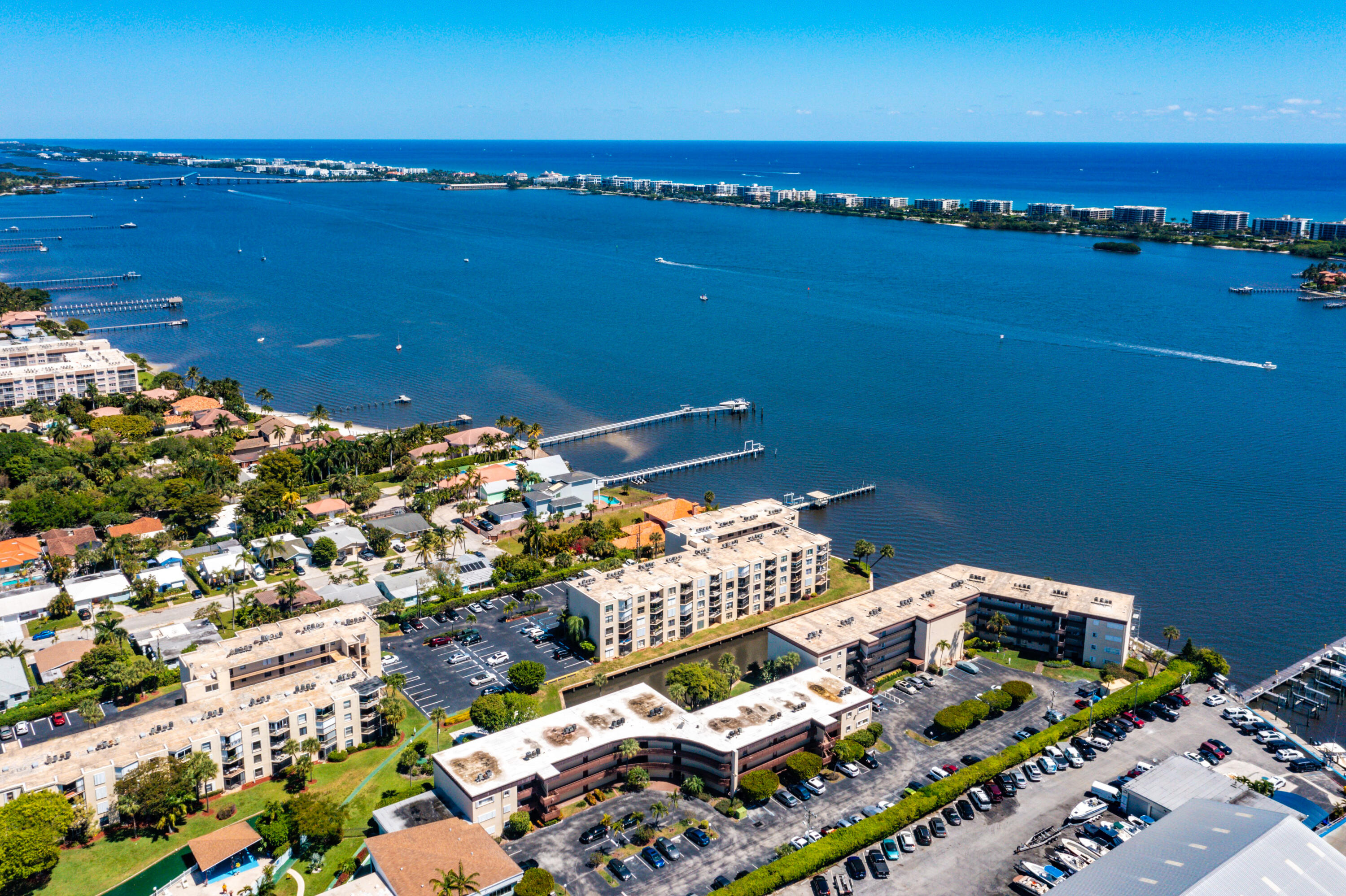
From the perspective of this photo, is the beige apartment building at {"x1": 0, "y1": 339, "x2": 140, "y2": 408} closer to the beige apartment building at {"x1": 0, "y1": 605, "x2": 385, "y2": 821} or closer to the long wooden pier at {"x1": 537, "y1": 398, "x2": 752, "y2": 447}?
the long wooden pier at {"x1": 537, "y1": 398, "x2": 752, "y2": 447}

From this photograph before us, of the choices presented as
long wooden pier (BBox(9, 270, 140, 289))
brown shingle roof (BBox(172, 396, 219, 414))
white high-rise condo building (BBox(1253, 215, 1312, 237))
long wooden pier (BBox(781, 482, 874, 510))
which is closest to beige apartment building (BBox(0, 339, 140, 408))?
brown shingle roof (BBox(172, 396, 219, 414))

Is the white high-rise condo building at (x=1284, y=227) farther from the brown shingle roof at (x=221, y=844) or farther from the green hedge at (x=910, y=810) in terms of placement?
the brown shingle roof at (x=221, y=844)

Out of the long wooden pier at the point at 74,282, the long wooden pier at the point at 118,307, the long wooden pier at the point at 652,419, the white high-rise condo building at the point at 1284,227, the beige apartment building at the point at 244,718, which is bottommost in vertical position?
the beige apartment building at the point at 244,718

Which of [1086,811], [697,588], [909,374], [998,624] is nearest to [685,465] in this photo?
[697,588]

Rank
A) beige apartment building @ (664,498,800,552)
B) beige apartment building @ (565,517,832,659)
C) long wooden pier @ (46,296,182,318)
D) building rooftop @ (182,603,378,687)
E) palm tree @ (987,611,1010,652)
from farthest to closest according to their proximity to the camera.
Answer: long wooden pier @ (46,296,182,318), beige apartment building @ (664,498,800,552), palm tree @ (987,611,1010,652), beige apartment building @ (565,517,832,659), building rooftop @ (182,603,378,687)

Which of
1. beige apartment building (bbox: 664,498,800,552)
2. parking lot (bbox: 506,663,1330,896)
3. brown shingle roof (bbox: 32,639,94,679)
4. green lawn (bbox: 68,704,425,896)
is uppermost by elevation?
beige apartment building (bbox: 664,498,800,552)

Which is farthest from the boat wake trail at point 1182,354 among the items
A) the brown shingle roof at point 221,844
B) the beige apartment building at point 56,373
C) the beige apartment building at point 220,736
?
the beige apartment building at point 56,373

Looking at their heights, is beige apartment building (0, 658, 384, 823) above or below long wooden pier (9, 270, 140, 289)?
below
